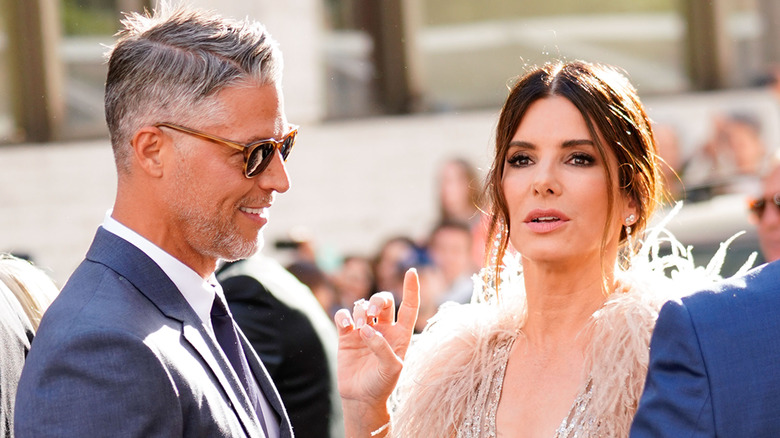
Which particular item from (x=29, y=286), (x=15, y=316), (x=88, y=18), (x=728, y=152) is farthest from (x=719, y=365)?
(x=88, y=18)

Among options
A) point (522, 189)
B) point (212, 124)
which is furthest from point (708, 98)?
point (212, 124)

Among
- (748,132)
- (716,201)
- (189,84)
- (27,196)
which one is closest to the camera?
(189,84)

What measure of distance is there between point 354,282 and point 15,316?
177 inches

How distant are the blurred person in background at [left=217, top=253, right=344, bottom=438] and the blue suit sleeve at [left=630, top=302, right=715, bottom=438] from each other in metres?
1.84

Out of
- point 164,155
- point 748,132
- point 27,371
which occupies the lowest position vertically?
point 748,132

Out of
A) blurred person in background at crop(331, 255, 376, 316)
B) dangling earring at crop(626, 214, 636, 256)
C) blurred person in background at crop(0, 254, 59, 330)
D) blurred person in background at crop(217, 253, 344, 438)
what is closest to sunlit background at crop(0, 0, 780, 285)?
blurred person in background at crop(331, 255, 376, 316)

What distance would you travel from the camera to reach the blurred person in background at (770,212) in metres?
3.86

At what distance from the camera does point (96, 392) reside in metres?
1.96

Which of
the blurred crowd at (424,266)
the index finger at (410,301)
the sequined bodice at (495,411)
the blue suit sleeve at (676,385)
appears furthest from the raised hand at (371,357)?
the blurred crowd at (424,266)

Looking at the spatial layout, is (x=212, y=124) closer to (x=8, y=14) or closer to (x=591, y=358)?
(x=591, y=358)

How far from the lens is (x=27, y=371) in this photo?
6.63 feet

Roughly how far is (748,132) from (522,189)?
7.34 metres

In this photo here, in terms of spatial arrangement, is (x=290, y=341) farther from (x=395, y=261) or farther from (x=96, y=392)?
(x=395, y=261)

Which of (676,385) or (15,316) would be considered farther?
(15,316)
